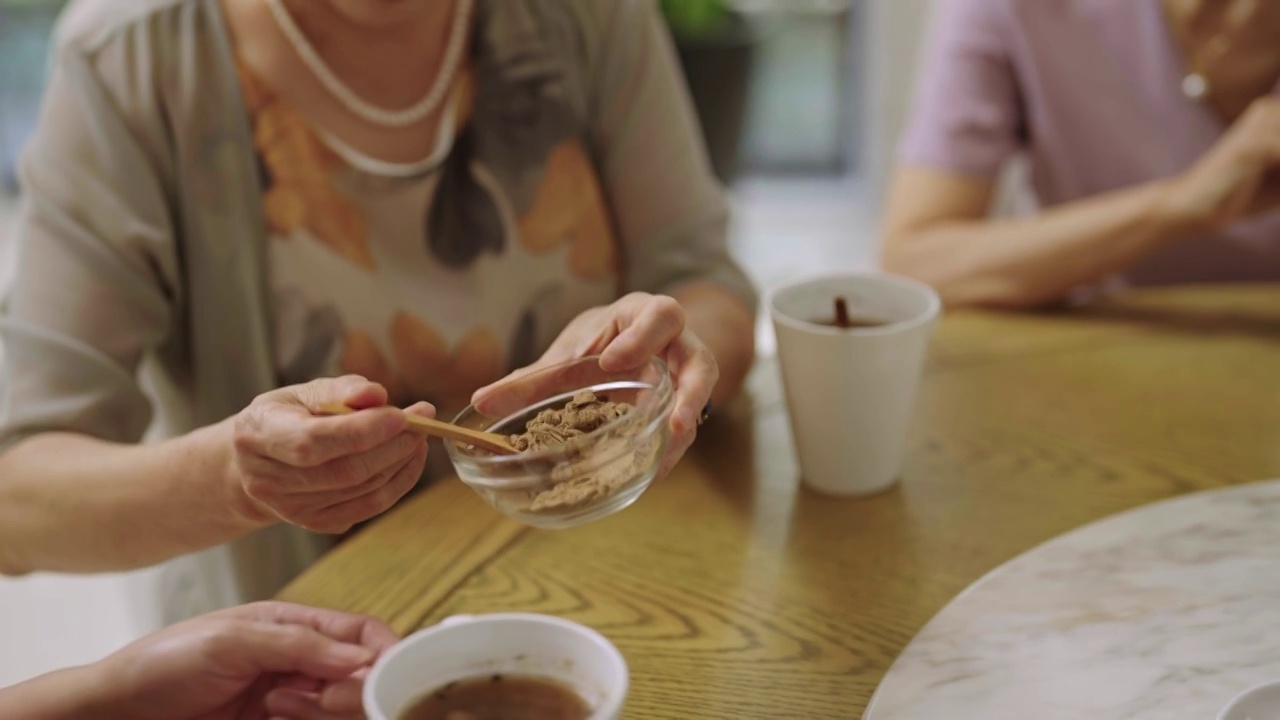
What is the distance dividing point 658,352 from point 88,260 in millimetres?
550

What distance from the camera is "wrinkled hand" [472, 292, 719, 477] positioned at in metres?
0.71

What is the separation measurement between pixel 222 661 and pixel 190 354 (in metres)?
0.53

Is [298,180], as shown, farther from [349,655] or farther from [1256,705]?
[1256,705]

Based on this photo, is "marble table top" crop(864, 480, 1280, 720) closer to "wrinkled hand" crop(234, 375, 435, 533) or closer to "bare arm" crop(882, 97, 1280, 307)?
"wrinkled hand" crop(234, 375, 435, 533)

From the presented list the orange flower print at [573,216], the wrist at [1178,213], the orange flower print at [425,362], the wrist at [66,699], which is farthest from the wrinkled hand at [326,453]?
the wrist at [1178,213]

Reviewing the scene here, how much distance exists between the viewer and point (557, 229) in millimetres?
1207

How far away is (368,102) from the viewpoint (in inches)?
44.0

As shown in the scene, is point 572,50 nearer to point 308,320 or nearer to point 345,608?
point 308,320

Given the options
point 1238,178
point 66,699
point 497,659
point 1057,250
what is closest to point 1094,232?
point 1057,250

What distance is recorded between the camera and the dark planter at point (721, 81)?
271 cm

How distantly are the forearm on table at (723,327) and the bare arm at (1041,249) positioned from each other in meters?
0.37

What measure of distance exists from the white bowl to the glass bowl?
35cm

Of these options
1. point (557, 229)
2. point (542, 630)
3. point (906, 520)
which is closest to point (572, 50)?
point (557, 229)

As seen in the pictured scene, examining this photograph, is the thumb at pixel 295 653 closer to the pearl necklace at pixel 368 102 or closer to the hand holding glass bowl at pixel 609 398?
the hand holding glass bowl at pixel 609 398
